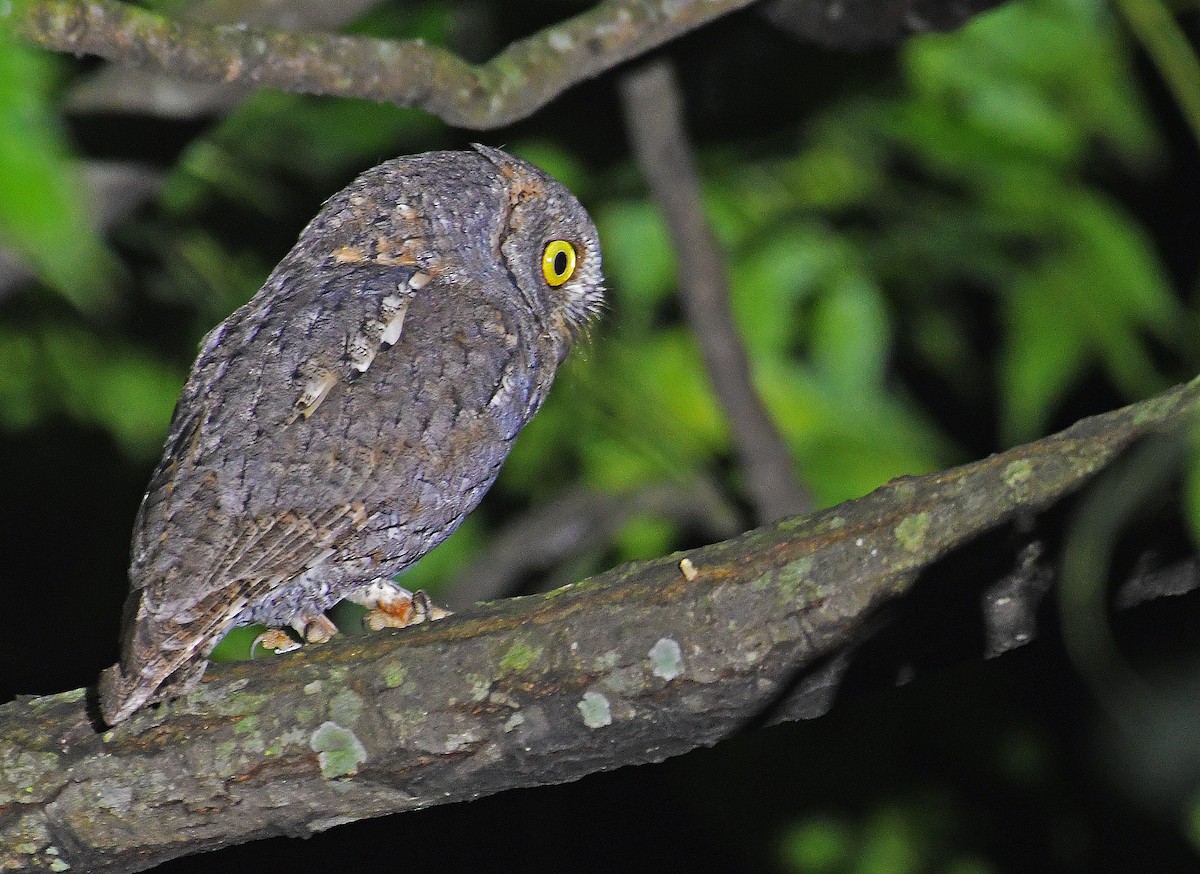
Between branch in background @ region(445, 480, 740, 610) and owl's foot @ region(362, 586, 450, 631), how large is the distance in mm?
1503

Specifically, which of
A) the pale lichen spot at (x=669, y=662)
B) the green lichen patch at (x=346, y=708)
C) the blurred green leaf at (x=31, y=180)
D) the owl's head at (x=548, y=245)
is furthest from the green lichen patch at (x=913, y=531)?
the owl's head at (x=548, y=245)

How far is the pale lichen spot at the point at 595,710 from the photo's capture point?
7.04 feet

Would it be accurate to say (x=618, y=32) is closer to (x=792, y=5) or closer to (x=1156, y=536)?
Result: (x=792, y=5)

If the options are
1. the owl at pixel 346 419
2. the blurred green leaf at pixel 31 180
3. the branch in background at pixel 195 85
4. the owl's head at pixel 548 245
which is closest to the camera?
the blurred green leaf at pixel 31 180

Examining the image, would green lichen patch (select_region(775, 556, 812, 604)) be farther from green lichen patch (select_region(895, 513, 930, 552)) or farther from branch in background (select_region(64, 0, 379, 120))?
branch in background (select_region(64, 0, 379, 120))

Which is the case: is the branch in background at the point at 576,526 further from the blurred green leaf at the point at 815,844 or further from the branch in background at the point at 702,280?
the blurred green leaf at the point at 815,844

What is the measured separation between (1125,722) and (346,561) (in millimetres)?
1793

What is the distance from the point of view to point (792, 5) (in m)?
3.62

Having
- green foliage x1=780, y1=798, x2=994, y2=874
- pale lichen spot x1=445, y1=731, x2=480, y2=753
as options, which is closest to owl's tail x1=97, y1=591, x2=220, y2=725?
pale lichen spot x1=445, y1=731, x2=480, y2=753

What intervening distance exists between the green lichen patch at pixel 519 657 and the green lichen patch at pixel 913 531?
0.60 meters

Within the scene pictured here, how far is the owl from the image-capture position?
252 cm

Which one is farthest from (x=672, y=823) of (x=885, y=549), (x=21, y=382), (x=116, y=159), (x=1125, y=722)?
(x=1125, y=722)

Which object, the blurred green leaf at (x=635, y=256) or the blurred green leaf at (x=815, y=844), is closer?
the blurred green leaf at (x=635, y=256)

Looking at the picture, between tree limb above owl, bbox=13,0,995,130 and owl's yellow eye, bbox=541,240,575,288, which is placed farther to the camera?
owl's yellow eye, bbox=541,240,575,288
